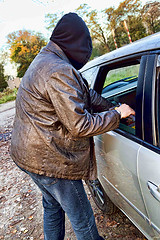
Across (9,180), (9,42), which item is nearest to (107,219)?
(9,180)

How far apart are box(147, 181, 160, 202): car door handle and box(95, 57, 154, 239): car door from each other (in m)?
0.16

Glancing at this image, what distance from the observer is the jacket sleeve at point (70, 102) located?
1.25 meters

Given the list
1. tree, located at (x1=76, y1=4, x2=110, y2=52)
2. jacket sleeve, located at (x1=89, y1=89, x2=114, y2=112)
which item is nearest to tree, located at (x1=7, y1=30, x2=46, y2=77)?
tree, located at (x1=76, y1=4, x2=110, y2=52)

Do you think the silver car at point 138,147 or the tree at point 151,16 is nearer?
the silver car at point 138,147

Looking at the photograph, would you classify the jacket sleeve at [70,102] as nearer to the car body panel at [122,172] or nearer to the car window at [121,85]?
the car body panel at [122,172]

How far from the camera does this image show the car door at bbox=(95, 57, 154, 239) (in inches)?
57.8

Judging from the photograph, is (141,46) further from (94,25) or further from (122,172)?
(94,25)

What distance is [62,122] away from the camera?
4.31ft

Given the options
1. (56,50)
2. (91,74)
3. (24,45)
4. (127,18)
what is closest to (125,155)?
(56,50)

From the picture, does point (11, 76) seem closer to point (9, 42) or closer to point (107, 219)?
point (9, 42)

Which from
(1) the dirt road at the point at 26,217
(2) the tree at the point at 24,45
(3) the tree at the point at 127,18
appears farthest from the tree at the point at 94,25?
(1) the dirt road at the point at 26,217

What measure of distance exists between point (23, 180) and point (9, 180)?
1.17 ft

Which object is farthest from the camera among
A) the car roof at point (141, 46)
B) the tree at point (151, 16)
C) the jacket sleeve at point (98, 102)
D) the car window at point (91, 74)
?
the tree at point (151, 16)

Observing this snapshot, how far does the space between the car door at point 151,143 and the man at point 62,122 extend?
0.20 meters
